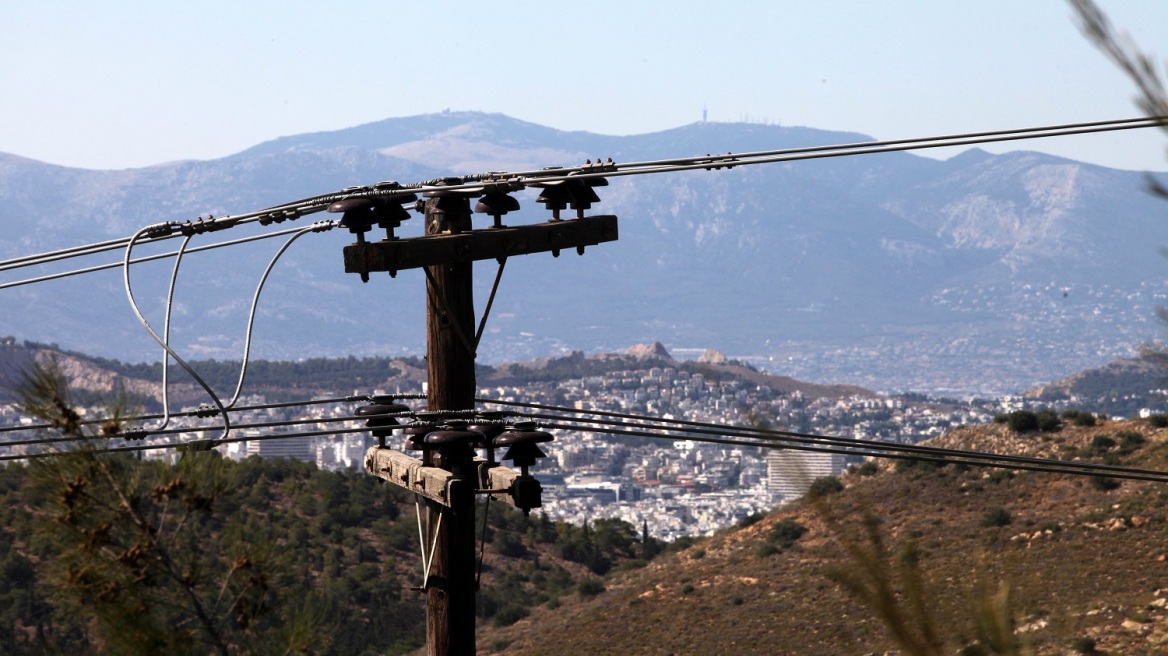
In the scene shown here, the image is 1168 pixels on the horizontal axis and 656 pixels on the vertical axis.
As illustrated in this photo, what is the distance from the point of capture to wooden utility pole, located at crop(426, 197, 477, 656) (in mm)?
9328

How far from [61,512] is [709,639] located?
24081mm

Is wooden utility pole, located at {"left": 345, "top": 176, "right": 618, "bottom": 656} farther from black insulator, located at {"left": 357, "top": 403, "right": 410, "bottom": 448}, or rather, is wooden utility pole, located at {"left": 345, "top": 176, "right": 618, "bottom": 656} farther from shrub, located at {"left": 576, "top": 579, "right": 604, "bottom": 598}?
shrub, located at {"left": 576, "top": 579, "right": 604, "bottom": 598}

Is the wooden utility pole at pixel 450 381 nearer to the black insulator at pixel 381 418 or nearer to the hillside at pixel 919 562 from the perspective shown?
the black insulator at pixel 381 418

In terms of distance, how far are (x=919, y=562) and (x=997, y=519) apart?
319 centimetres

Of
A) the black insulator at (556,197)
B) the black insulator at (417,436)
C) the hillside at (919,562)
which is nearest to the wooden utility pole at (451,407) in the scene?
the black insulator at (417,436)

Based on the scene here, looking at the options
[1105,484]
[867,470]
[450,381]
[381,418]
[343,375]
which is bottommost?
[343,375]

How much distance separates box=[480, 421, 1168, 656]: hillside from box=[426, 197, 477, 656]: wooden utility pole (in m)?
14.3

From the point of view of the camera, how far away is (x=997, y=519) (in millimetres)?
32156

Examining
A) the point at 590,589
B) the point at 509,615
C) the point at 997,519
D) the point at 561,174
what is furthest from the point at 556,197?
the point at 509,615

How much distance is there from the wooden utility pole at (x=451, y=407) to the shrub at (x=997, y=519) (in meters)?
24.6

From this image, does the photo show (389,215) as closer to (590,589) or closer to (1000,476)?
(590,589)

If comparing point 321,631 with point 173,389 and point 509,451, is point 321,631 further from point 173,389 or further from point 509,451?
point 173,389

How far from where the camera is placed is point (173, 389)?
14925 cm

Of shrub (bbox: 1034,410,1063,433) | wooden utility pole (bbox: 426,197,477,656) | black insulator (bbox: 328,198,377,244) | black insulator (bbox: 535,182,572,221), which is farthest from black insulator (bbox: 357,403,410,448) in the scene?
shrub (bbox: 1034,410,1063,433)
